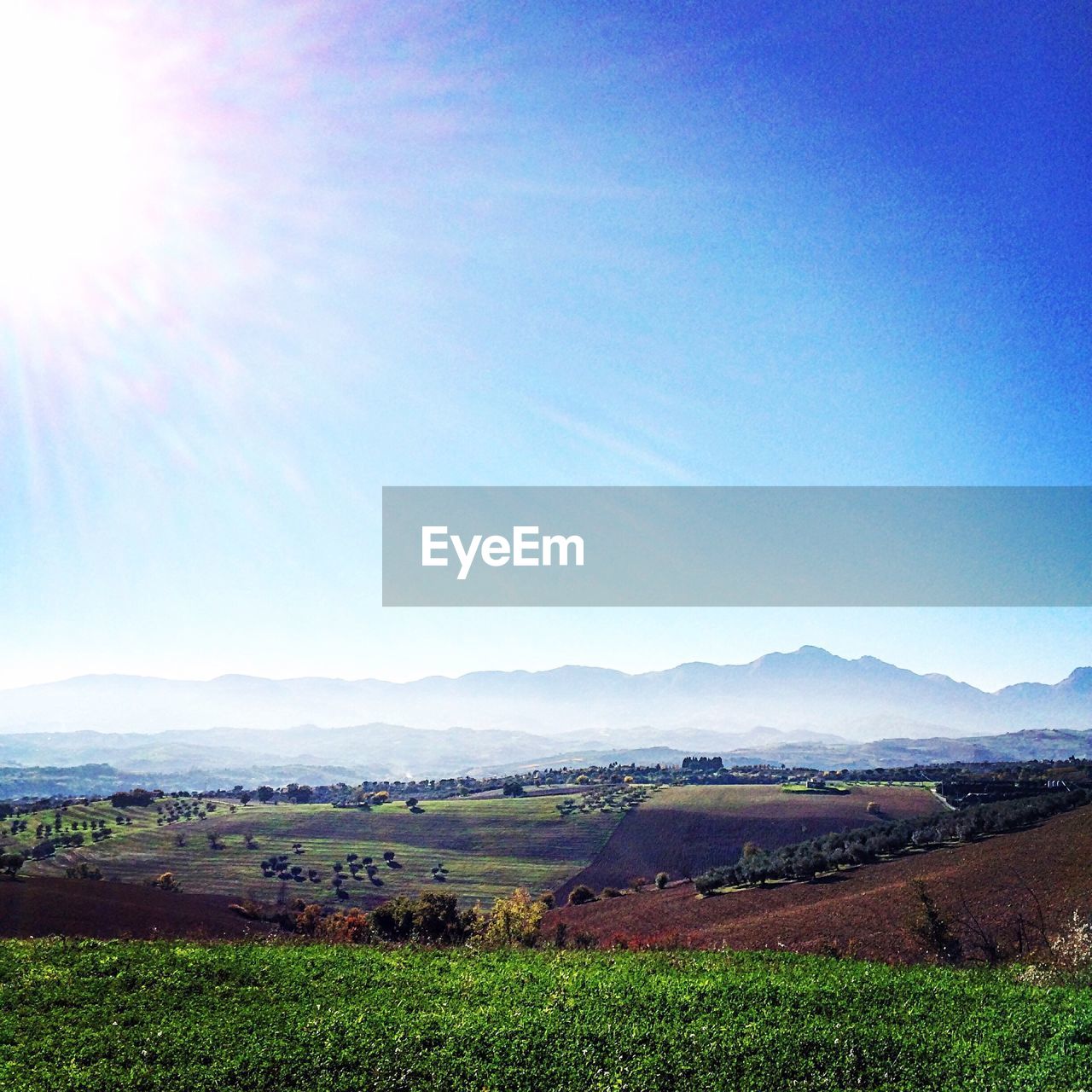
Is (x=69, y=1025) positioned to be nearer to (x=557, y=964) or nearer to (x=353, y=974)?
(x=353, y=974)

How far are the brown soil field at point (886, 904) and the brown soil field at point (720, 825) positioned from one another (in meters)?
38.0

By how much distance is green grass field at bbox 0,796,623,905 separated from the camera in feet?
357

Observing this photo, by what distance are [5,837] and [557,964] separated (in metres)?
136

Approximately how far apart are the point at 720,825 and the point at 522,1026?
11673 cm

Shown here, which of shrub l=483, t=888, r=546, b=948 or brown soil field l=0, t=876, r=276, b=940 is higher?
shrub l=483, t=888, r=546, b=948

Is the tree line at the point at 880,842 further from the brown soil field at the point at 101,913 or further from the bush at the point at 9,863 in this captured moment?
the bush at the point at 9,863

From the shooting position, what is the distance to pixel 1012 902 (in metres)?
42.6

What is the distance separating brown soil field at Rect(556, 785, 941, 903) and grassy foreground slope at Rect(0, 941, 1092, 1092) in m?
78.3

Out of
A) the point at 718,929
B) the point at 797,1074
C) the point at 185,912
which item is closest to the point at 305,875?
the point at 185,912

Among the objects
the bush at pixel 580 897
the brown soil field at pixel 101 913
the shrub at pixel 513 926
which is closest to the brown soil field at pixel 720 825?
the bush at pixel 580 897

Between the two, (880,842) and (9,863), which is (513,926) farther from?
(9,863)

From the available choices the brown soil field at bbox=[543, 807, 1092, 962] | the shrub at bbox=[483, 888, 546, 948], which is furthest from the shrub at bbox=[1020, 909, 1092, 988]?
the shrub at bbox=[483, 888, 546, 948]

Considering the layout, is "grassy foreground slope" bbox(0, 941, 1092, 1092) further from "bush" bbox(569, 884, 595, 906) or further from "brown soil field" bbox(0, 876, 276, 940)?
"bush" bbox(569, 884, 595, 906)

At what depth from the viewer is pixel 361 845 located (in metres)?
135
